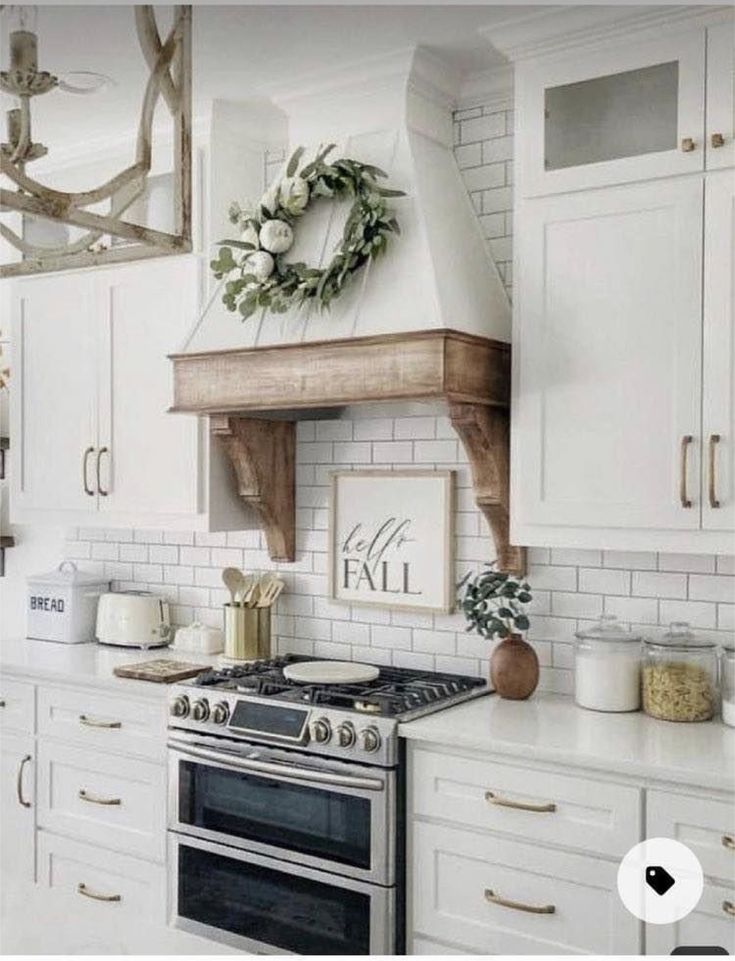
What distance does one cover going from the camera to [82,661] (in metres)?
3.56

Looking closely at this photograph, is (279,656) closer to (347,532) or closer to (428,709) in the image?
(347,532)

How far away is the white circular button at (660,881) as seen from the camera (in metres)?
2.26

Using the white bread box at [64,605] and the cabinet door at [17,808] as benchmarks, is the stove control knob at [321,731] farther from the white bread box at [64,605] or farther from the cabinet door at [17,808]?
the white bread box at [64,605]

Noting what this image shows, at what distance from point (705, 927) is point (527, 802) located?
466 millimetres

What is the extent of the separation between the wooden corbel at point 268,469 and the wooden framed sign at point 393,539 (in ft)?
0.59

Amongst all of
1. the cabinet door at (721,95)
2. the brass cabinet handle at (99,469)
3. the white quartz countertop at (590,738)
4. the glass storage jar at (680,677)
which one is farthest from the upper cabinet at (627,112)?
the brass cabinet handle at (99,469)

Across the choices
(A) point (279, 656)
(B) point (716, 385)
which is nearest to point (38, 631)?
(A) point (279, 656)

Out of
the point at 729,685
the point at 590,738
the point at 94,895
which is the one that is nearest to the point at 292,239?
the point at 590,738

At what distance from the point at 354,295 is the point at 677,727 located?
1439mm

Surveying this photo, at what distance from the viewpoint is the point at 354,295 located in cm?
288

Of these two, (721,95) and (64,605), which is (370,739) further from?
(721,95)

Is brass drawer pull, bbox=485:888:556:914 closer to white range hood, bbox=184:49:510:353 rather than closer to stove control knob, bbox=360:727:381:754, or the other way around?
stove control knob, bbox=360:727:381:754

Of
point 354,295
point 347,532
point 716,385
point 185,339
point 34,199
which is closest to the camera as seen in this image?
point 34,199

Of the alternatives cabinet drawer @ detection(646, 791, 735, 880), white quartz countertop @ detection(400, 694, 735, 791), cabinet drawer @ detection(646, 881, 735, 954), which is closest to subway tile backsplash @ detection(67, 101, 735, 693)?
white quartz countertop @ detection(400, 694, 735, 791)
